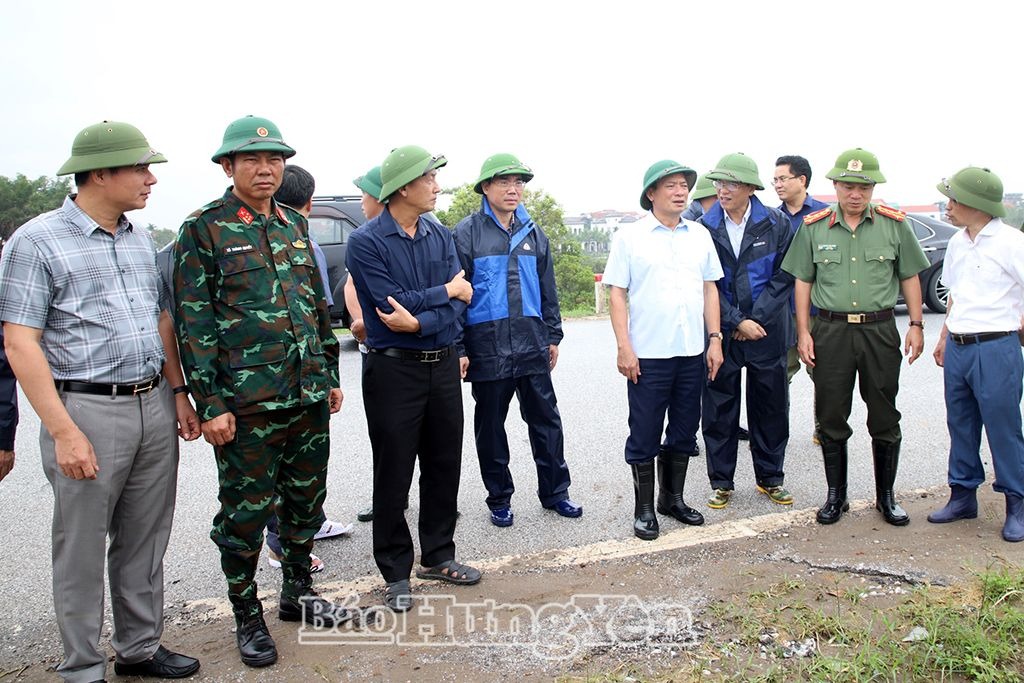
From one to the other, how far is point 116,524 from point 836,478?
11.7ft

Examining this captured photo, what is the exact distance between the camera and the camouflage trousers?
294 centimetres

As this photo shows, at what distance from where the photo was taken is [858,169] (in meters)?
4.11

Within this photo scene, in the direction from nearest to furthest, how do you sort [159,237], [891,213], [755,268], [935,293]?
[891,213], [755,268], [935,293], [159,237]

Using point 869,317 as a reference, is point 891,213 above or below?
above

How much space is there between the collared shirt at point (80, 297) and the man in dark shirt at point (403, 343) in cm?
92

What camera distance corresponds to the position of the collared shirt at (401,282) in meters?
3.37

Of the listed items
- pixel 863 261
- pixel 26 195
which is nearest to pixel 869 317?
pixel 863 261

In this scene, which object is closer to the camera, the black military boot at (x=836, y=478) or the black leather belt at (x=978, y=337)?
the black leather belt at (x=978, y=337)

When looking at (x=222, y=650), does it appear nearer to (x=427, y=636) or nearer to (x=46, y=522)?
(x=427, y=636)

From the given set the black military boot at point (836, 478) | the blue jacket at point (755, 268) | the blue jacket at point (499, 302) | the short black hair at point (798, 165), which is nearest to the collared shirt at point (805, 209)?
the short black hair at point (798, 165)

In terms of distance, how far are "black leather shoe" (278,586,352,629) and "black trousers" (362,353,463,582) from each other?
A: 0.28 m

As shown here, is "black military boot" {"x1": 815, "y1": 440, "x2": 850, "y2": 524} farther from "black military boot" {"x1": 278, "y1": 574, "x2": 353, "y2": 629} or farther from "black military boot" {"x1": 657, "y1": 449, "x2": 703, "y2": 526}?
"black military boot" {"x1": 278, "y1": 574, "x2": 353, "y2": 629}

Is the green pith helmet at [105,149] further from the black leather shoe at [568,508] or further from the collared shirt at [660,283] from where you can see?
the black leather shoe at [568,508]

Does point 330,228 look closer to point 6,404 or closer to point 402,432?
point 402,432
